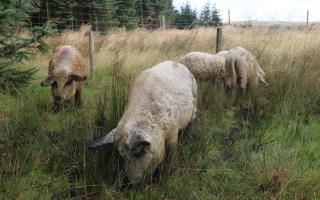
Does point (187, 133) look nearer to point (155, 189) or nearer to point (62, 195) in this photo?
point (155, 189)

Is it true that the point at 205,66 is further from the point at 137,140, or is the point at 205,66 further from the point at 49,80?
the point at 137,140

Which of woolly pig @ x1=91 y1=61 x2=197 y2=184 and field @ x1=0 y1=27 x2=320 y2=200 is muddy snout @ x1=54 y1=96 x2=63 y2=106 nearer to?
field @ x1=0 y1=27 x2=320 y2=200

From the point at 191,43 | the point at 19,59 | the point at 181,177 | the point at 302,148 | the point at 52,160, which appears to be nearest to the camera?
the point at 181,177

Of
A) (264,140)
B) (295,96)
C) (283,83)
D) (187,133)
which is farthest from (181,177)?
(283,83)

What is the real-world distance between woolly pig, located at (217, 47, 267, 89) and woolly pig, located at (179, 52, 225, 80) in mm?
159

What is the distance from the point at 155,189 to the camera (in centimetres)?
419

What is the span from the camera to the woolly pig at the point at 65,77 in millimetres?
7180

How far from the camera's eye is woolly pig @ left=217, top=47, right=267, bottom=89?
326 inches

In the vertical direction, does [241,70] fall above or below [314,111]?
above

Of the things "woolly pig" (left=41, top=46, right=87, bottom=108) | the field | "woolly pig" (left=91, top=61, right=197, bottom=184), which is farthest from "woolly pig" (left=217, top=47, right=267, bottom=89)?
"woolly pig" (left=91, top=61, right=197, bottom=184)

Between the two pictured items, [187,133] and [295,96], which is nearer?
[187,133]

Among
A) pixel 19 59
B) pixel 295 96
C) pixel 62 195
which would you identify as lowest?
pixel 62 195

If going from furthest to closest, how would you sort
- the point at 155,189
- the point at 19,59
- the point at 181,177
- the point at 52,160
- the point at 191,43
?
the point at 191,43 → the point at 19,59 → the point at 52,160 → the point at 181,177 → the point at 155,189

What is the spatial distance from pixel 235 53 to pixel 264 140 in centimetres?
298
